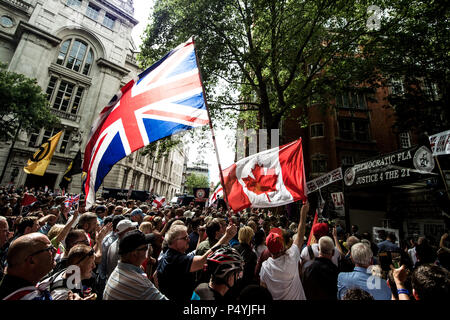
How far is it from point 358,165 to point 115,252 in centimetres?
1072

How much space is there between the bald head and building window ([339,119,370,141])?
79.6 ft

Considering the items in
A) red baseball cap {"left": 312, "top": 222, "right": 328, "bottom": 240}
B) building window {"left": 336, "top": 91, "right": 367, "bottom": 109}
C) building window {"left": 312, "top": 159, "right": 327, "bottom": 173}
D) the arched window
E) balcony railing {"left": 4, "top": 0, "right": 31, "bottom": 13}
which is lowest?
red baseball cap {"left": 312, "top": 222, "right": 328, "bottom": 240}

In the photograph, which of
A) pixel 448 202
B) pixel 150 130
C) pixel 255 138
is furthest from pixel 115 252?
pixel 255 138

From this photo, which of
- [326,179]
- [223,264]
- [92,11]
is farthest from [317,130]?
[92,11]

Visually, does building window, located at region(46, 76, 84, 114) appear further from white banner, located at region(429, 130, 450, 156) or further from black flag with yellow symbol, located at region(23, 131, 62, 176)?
white banner, located at region(429, 130, 450, 156)

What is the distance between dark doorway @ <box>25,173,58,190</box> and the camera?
23438 millimetres

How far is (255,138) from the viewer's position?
22312 mm

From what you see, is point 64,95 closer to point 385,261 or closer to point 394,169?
point 394,169

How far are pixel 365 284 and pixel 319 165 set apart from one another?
20.3 metres

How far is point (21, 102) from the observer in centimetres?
1764

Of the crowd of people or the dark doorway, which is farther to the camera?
the dark doorway

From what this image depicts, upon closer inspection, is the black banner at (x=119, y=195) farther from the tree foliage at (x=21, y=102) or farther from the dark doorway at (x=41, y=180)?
the tree foliage at (x=21, y=102)

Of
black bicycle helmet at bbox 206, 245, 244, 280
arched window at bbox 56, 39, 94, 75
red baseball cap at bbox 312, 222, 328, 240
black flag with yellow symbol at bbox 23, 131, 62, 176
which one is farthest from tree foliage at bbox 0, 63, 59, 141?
red baseball cap at bbox 312, 222, 328, 240

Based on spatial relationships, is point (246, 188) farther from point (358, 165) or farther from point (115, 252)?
point (358, 165)
